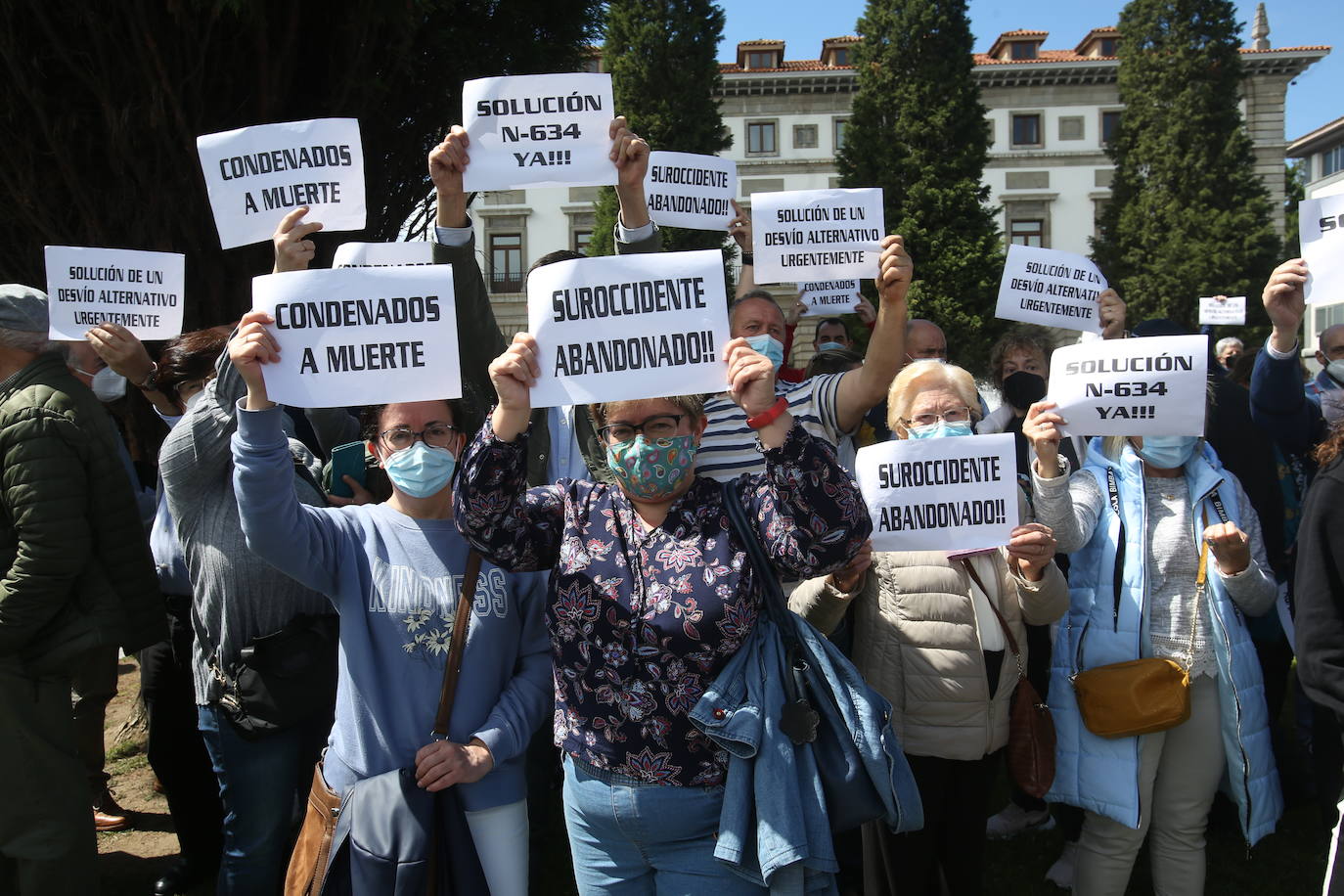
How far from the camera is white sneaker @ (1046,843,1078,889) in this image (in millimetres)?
4297

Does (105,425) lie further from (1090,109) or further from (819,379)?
(1090,109)

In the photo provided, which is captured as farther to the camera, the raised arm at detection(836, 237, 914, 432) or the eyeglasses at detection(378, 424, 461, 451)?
the raised arm at detection(836, 237, 914, 432)

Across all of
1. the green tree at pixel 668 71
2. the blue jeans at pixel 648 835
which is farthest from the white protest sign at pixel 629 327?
the green tree at pixel 668 71

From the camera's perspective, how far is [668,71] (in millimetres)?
30844

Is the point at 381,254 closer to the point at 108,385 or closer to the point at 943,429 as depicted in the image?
the point at 943,429

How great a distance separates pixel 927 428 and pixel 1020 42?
1783 inches

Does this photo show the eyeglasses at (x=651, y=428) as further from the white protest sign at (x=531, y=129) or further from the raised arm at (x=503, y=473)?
the white protest sign at (x=531, y=129)

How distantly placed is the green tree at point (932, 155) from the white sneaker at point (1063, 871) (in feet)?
84.9

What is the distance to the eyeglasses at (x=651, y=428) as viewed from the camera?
8.38ft

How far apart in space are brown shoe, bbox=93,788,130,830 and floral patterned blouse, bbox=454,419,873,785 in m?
3.60

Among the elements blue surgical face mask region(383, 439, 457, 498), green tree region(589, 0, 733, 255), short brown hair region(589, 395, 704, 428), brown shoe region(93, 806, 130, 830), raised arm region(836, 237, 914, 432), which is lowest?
brown shoe region(93, 806, 130, 830)

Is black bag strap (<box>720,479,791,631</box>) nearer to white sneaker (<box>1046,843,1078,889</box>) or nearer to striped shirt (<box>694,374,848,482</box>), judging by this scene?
striped shirt (<box>694,374,848,482</box>)

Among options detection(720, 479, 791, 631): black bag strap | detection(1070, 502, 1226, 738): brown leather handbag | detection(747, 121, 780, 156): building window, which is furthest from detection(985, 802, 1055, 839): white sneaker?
detection(747, 121, 780, 156): building window

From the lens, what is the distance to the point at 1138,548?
3.43 metres
